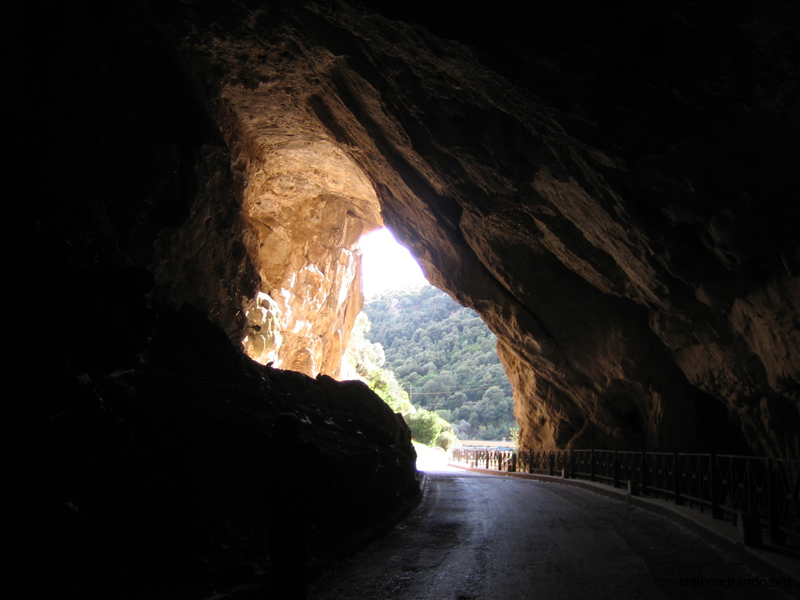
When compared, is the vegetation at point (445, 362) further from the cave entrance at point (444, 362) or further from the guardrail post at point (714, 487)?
the guardrail post at point (714, 487)

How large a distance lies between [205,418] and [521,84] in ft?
17.0

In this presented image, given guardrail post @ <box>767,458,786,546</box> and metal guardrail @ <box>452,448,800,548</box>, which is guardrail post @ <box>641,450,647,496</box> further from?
guardrail post @ <box>767,458,786,546</box>

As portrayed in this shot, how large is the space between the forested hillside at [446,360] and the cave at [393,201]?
59.3 m

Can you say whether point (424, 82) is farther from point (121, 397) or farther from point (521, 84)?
point (121, 397)

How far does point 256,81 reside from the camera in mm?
11320

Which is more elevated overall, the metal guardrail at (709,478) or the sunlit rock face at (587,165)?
the sunlit rock face at (587,165)

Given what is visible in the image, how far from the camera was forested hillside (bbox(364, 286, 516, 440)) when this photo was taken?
7281cm

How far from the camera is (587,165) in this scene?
300 inches

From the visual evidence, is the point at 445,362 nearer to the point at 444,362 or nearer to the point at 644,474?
the point at 444,362

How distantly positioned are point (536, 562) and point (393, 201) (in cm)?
1113

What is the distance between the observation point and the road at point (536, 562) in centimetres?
456

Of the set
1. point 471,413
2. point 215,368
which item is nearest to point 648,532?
point 215,368

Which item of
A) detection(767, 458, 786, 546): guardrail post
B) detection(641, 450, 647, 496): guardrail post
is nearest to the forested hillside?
detection(641, 450, 647, 496): guardrail post

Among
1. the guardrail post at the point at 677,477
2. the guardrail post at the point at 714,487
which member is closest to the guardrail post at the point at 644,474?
the guardrail post at the point at 677,477
